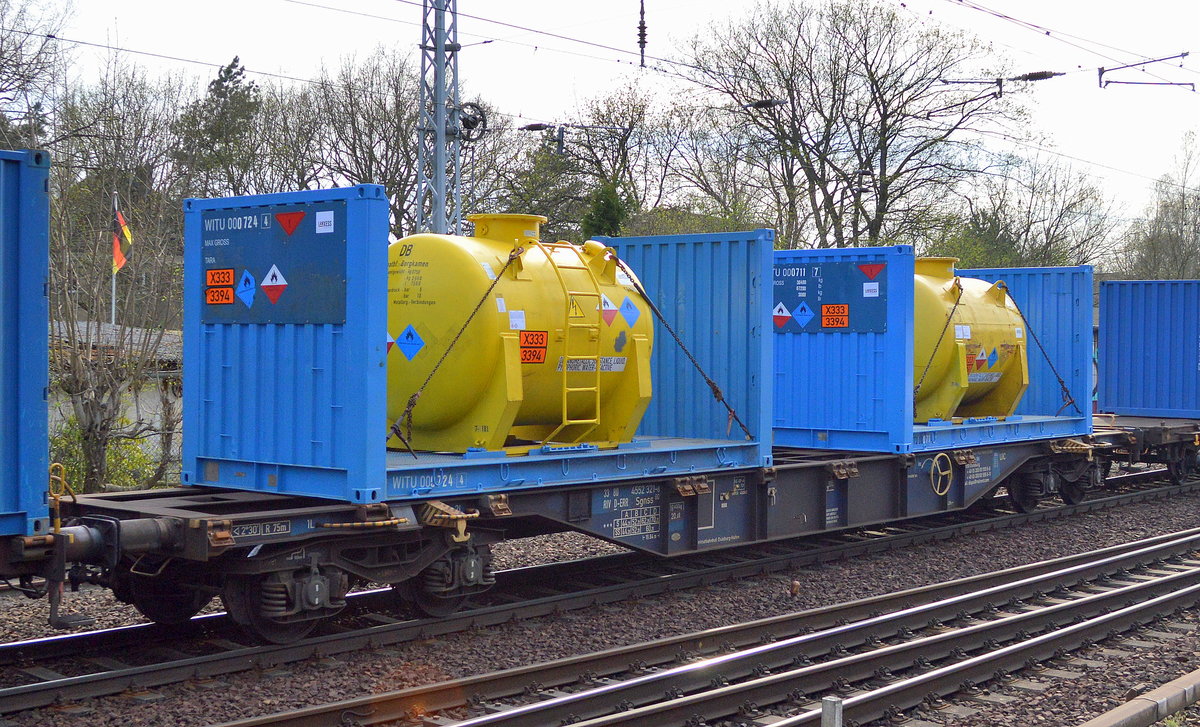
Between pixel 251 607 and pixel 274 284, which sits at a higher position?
pixel 274 284

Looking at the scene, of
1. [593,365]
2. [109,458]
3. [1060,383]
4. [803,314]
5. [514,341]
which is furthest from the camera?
[1060,383]

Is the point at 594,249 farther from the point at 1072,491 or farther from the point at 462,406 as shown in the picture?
the point at 1072,491

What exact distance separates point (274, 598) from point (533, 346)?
123 inches

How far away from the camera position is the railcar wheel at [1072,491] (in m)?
17.2

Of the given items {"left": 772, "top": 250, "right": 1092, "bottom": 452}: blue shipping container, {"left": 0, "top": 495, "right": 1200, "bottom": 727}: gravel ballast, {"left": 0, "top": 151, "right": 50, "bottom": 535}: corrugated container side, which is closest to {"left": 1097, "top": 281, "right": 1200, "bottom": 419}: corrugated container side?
{"left": 772, "top": 250, "right": 1092, "bottom": 452}: blue shipping container

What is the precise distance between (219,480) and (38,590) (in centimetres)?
208

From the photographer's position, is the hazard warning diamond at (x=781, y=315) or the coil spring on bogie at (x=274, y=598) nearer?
the coil spring on bogie at (x=274, y=598)

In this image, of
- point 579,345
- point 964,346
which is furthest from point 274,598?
point 964,346

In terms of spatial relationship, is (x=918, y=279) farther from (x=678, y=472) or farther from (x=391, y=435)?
(x=391, y=435)

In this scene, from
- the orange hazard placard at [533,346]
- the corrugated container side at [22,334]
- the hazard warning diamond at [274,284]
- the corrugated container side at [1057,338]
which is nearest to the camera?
the corrugated container side at [22,334]

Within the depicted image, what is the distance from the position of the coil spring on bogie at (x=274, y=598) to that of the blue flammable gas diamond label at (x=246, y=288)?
7.34 ft

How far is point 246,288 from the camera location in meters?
8.77

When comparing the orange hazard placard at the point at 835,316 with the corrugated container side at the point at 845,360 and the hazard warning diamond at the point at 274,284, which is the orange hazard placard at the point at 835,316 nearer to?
the corrugated container side at the point at 845,360

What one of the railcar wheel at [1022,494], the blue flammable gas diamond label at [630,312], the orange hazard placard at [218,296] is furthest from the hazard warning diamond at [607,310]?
the railcar wheel at [1022,494]
